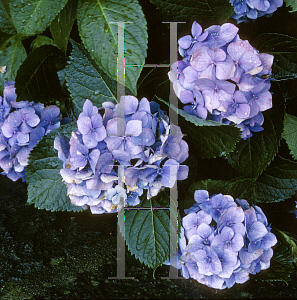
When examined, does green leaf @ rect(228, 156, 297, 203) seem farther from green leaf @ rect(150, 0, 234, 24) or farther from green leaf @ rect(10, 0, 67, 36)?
green leaf @ rect(10, 0, 67, 36)

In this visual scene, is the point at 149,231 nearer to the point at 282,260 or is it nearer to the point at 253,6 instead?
the point at 282,260

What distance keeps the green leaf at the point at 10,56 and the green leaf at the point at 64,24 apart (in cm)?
16

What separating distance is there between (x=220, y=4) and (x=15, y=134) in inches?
24.3

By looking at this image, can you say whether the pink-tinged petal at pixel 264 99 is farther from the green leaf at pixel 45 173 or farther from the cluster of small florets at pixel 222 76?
the green leaf at pixel 45 173

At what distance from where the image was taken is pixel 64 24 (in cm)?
89

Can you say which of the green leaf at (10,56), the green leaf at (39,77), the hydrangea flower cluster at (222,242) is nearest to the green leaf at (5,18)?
the green leaf at (10,56)

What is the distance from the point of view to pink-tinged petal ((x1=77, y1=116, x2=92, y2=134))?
25.8 inches

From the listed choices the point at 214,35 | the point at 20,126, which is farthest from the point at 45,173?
the point at 214,35

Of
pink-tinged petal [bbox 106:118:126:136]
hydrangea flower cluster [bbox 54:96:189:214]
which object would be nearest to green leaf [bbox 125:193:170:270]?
hydrangea flower cluster [bbox 54:96:189:214]

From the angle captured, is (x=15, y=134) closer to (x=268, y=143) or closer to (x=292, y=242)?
(x=268, y=143)

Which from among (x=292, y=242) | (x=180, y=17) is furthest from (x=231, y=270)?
(x=180, y=17)

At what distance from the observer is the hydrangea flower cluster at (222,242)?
28.3 inches

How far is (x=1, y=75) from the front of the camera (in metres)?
1.05

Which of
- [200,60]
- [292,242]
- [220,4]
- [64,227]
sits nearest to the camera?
[200,60]
